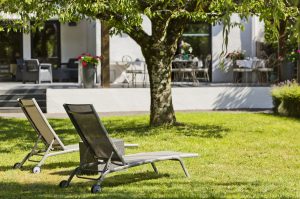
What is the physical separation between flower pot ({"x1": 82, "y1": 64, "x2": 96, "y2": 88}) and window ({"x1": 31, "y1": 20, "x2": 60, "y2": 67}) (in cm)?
653

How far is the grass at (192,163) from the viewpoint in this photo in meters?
7.44

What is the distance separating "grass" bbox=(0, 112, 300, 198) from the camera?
24.4 ft

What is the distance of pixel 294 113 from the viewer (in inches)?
680

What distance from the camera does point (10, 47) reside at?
2630 cm

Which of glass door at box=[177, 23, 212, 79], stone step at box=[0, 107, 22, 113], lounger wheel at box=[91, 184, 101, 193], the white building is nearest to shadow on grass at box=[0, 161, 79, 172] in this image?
lounger wheel at box=[91, 184, 101, 193]

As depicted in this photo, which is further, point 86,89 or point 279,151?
point 86,89

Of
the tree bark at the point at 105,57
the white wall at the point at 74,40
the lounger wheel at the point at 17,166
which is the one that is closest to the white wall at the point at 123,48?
the white wall at the point at 74,40

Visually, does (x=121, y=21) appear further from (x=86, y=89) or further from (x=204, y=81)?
(x=204, y=81)

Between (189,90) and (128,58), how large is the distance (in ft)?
14.6

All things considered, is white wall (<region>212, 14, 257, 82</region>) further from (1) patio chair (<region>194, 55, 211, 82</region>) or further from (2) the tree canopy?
(2) the tree canopy

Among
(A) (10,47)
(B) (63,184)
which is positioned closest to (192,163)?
(B) (63,184)

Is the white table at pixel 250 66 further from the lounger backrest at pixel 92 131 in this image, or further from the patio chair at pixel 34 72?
the lounger backrest at pixel 92 131

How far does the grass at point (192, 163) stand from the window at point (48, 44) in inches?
398

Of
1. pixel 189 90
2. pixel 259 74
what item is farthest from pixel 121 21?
pixel 259 74
